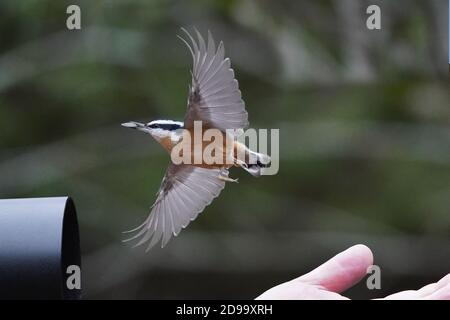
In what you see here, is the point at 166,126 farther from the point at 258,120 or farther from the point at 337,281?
the point at 258,120

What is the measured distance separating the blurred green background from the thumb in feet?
5.20

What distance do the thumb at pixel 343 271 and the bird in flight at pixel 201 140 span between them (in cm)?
14

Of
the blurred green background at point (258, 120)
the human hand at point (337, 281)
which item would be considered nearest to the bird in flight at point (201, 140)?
the human hand at point (337, 281)

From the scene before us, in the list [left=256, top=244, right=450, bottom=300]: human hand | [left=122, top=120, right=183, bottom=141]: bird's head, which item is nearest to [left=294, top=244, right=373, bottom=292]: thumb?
[left=256, top=244, right=450, bottom=300]: human hand

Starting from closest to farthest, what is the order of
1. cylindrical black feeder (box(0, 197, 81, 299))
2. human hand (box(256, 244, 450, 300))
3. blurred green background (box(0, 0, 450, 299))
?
cylindrical black feeder (box(0, 197, 81, 299)) → human hand (box(256, 244, 450, 300)) → blurred green background (box(0, 0, 450, 299))

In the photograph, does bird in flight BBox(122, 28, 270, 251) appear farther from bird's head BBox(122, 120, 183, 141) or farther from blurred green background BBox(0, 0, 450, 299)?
blurred green background BBox(0, 0, 450, 299)

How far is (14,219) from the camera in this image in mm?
968

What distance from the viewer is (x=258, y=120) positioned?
2.70m

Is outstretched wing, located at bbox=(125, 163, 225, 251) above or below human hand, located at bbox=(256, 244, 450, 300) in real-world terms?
above

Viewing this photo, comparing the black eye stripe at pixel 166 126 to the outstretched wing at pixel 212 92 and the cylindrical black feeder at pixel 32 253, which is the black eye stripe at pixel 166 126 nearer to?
the outstretched wing at pixel 212 92

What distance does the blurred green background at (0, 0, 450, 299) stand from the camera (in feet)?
9.38

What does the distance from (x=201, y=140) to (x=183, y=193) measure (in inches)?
3.0

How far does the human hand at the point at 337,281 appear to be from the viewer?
1093 mm
